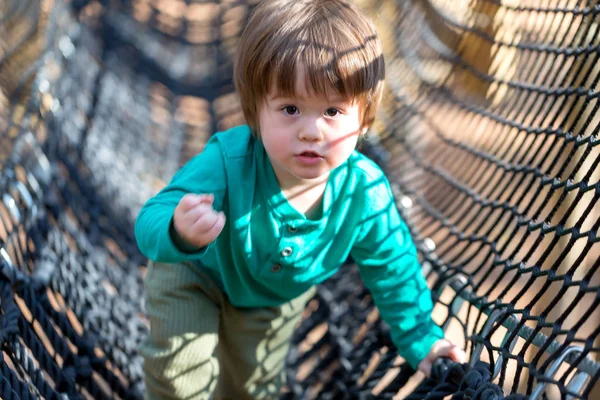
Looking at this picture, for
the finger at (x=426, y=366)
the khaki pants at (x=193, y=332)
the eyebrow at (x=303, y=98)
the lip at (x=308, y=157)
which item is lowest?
the finger at (x=426, y=366)

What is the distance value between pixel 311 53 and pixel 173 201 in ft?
0.77

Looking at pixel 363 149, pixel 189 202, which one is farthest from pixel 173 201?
pixel 363 149

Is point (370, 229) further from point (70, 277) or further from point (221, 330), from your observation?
point (70, 277)

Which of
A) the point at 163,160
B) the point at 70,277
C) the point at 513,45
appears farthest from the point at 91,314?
the point at 513,45

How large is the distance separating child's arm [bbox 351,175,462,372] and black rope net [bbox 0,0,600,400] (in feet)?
0.18

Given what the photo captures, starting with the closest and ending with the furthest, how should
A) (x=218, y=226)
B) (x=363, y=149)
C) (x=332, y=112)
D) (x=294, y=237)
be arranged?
(x=218, y=226) → (x=332, y=112) → (x=294, y=237) → (x=363, y=149)

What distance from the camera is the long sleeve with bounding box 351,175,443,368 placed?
1095mm

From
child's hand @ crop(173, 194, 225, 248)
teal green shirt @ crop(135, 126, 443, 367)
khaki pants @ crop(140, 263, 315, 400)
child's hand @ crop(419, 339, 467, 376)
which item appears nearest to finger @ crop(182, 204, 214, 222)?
child's hand @ crop(173, 194, 225, 248)

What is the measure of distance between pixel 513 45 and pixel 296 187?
559 mm

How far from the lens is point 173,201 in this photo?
3.11 feet

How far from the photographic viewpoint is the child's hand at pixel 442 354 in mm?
1081

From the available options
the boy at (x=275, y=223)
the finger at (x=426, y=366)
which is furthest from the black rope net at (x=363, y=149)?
the boy at (x=275, y=223)

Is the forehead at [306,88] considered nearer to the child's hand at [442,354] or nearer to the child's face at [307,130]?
the child's face at [307,130]

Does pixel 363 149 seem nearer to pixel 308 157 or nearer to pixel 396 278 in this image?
pixel 396 278
